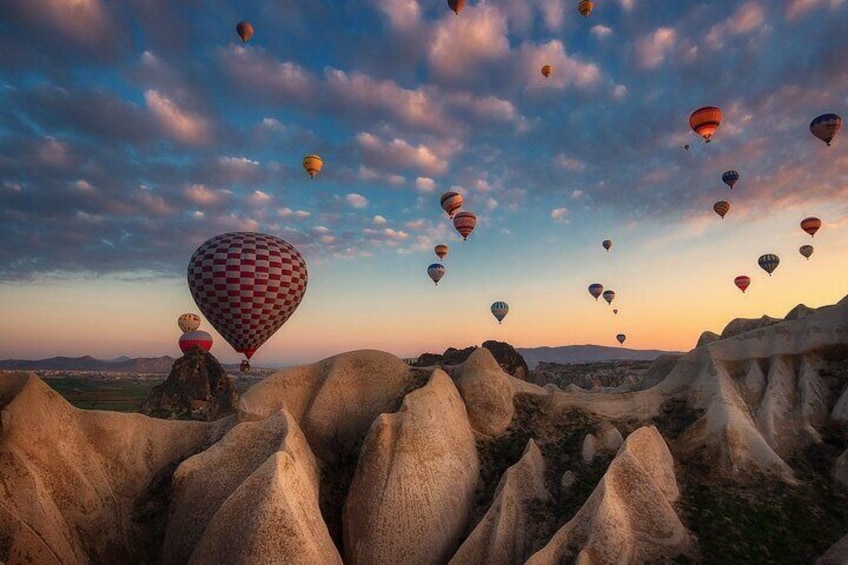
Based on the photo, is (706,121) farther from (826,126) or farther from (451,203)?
(451,203)

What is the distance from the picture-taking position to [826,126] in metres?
59.6

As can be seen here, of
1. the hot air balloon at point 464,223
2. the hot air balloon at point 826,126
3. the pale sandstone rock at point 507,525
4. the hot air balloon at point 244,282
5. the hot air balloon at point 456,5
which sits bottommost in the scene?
the pale sandstone rock at point 507,525

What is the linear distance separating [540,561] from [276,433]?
14.7 m

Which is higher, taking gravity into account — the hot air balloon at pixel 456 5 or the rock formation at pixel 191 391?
the hot air balloon at pixel 456 5

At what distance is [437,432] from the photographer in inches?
1172

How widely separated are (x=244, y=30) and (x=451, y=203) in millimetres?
32961

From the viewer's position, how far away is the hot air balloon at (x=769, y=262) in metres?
84.2

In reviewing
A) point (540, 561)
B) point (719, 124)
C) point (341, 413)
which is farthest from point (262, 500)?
point (719, 124)

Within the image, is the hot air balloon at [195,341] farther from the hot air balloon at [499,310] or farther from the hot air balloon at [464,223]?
the hot air balloon at [464,223]

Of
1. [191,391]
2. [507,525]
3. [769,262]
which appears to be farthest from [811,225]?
[191,391]

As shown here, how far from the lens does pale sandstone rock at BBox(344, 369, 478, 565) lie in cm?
2608

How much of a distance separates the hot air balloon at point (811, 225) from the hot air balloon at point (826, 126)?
22.5 meters

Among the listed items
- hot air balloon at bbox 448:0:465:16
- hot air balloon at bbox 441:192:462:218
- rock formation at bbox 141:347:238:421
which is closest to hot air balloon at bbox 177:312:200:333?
rock formation at bbox 141:347:238:421

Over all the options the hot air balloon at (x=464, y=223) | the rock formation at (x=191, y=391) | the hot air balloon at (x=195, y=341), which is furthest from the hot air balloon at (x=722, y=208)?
the hot air balloon at (x=195, y=341)
